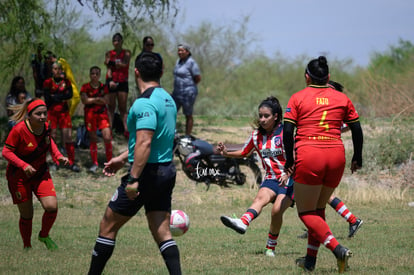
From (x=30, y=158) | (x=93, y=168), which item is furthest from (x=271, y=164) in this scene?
(x=93, y=168)

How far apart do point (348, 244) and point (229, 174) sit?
19.8ft

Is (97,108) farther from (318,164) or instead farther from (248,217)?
(318,164)

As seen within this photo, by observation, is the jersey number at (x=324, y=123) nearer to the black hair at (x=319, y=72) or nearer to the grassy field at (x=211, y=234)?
the black hair at (x=319, y=72)

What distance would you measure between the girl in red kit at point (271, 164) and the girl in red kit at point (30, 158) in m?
2.25

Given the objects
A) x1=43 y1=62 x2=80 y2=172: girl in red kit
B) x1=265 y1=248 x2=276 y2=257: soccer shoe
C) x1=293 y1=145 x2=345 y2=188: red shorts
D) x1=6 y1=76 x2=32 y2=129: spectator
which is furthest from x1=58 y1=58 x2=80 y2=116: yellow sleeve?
x1=293 y1=145 x2=345 y2=188: red shorts

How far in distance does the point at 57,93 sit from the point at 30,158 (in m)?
5.84

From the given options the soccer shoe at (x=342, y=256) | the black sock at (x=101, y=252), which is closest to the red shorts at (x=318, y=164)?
the soccer shoe at (x=342, y=256)

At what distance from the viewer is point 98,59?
33219 mm

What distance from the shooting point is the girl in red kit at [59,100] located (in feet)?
44.7

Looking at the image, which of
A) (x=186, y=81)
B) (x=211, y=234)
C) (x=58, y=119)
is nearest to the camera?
(x=211, y=234)

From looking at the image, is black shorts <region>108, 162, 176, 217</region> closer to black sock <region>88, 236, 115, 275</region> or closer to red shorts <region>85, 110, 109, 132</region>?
black sock <region>88, 236, 115, 275</region>

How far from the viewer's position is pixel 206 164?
14461 millimetres

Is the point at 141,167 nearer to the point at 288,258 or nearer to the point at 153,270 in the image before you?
the point at 153,270

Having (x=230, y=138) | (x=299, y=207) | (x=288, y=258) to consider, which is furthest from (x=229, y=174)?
(x=299, y=207)
